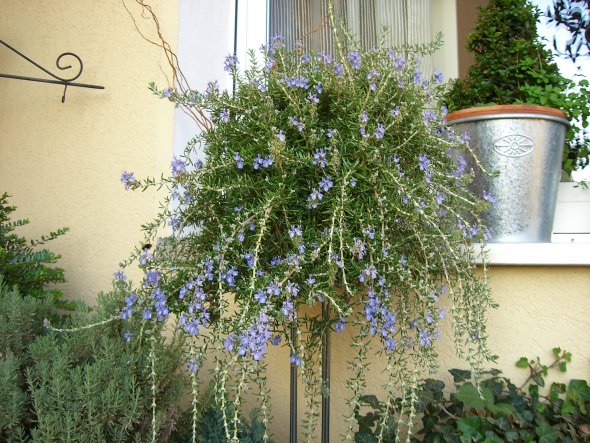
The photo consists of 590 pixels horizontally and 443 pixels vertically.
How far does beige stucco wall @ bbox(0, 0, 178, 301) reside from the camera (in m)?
2.27

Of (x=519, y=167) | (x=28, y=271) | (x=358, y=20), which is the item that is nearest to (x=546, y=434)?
(x=519, y=167)

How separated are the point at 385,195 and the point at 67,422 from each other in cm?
95

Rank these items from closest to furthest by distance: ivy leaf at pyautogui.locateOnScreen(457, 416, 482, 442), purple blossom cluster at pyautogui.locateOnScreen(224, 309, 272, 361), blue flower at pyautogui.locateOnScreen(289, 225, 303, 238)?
purple blossom cluster at pyautogui.locateOnScreen(224, 309, 272, 361)
blue flower at pyautogui.locateOnScreen(289, 225, 303, 238)
ivy leaf at pyautogui.locateOnScreen(457, 416, 482, 442)

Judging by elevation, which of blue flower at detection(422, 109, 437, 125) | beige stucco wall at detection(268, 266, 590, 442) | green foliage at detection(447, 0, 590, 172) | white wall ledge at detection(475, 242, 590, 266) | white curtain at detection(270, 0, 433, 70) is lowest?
beige stucco wall at detection(268, 266, 590, 442)

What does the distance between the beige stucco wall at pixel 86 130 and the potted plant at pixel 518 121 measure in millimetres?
1178

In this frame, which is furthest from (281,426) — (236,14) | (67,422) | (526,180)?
(236,14)

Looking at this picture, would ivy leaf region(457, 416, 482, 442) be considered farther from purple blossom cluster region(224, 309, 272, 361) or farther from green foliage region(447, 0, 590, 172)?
green foliage region(447, 0, 590, 172)

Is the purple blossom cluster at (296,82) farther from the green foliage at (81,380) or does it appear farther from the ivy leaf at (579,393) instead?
the ivy leaf at (579,393)

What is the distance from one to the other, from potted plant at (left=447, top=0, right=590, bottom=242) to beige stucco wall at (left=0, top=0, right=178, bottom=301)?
46.4 inches

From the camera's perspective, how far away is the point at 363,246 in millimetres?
1266

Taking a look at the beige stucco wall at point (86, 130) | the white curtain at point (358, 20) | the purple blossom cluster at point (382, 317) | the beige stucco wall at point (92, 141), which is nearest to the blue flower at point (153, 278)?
the purple blossom cluster at point (382, 317)

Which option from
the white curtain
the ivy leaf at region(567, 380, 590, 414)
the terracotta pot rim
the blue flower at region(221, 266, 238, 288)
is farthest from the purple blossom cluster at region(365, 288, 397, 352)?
the white curtain

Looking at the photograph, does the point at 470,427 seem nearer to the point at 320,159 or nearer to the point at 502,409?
the point at 502,409

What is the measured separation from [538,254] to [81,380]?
4.39 feet
